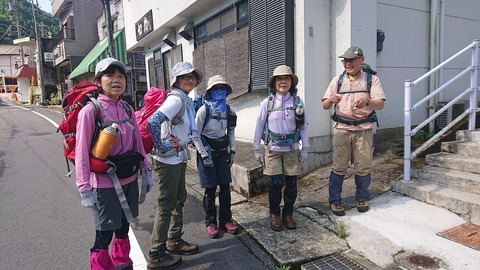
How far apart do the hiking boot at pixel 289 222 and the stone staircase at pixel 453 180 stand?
1.64m

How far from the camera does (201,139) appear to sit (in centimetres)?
363

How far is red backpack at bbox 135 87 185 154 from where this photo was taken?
10.1 feet

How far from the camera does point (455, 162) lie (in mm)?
4234

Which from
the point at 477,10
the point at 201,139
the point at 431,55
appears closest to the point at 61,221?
the point at 201,139

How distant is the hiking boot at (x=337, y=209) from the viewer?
3.88m

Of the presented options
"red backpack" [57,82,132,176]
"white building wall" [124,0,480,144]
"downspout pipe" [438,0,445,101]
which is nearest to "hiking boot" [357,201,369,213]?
Result: "white building wall" [124,0,480,144]

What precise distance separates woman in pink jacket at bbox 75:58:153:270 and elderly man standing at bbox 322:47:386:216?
7.97ft

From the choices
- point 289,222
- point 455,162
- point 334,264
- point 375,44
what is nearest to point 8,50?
point 375,44

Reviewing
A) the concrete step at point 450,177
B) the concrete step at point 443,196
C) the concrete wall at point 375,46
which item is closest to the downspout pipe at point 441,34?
the concrete wall at point 375,46

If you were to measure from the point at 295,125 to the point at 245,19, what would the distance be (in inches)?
162

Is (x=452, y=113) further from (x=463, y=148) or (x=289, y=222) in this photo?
(x=289, y=222)

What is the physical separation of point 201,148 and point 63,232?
2159 millimetres

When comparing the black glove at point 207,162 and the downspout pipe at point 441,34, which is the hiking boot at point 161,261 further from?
the downspout pipe at point 441,34

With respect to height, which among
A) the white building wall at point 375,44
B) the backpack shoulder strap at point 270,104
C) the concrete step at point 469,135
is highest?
the white building wall at point 375,44
